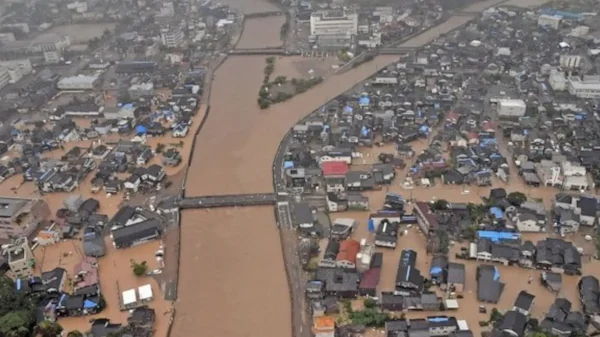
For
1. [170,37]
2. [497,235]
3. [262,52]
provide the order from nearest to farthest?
[497,235], [262,52], [170,37]

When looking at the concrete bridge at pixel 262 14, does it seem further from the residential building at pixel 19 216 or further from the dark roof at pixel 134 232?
the dark roof at pixel 134 232

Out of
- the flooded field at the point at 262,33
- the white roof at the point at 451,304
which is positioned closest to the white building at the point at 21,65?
the flooded field at the point at 262,33

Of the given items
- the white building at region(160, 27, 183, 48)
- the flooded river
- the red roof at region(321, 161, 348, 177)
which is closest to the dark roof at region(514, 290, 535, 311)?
the flooded river

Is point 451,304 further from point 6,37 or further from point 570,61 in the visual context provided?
point 6,37

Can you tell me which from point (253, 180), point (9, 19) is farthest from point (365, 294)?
point (9, 19)

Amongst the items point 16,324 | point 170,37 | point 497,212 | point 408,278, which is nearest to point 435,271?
point 408,278

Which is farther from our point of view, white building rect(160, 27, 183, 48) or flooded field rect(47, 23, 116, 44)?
flooded field rect(47, 23, 116, 44)

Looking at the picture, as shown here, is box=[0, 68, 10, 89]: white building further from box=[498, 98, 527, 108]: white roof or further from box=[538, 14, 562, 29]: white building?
box=[538, 14, 562, 29]: white building
